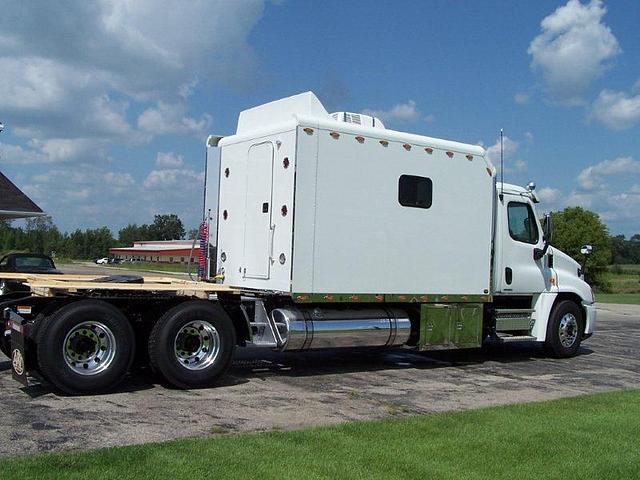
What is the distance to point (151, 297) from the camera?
861 centimetres

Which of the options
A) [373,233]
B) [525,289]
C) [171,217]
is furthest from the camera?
[171,217]

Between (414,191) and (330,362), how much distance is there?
3081 mm

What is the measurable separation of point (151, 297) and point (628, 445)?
534cm

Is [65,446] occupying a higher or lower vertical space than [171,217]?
lower

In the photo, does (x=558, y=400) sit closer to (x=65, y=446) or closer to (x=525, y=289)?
(x=525, y=289)

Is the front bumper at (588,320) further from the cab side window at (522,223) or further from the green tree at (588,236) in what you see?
the green tree at (588,236)

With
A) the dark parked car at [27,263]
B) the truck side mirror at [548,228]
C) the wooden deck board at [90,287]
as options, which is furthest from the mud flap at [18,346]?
the dark parked car at [27,263]

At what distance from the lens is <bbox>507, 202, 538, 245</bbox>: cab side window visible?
1217 cm

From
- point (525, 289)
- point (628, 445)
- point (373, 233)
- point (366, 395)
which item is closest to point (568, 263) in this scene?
point (525, 289)

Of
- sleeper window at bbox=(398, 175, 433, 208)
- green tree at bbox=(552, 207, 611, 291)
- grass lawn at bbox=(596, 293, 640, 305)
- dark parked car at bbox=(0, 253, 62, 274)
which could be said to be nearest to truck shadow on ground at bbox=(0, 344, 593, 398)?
sleeper window at bbox=(398, 175, 433, 208)

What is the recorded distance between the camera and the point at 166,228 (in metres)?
156

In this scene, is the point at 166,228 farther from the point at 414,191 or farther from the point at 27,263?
the point at 414,191

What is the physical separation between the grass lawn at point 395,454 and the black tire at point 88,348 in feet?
7.24

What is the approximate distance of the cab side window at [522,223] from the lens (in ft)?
39.9
